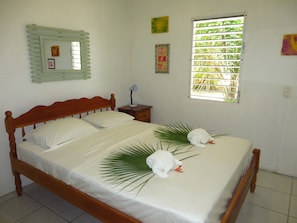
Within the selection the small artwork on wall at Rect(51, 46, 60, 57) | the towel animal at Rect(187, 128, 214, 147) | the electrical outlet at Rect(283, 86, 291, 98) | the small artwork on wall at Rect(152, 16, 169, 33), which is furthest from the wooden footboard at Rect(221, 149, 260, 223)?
the small artwork on wall at Rect(51, 46, 60, 57)

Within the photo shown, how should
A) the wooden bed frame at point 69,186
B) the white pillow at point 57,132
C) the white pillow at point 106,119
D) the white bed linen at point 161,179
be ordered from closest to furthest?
the white bed linen at point 161,179 → the wooden bed frame at point 69,186 → the white pillow at point 57,132 → the white pillow at point 106,119

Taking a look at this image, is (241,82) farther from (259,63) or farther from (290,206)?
(290,206)

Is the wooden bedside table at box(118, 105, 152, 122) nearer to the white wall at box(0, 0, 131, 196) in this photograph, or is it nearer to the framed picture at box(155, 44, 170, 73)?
the white wall at box(0, 0, 131, 196)

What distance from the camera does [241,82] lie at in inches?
124

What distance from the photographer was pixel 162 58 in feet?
→ 12.4

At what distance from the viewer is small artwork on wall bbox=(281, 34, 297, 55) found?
2734 millimetres

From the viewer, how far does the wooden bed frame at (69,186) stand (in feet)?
5.52

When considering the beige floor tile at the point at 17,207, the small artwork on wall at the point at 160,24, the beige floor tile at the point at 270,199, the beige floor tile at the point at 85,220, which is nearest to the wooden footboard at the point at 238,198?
the beige floor tile at the point at 270,199

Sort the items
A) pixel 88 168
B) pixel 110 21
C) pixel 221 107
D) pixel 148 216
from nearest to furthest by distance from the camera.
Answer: pixel 148 216
pixel 88 168
pixel 221 107
pixel 110 21

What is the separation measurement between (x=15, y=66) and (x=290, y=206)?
11.0ft

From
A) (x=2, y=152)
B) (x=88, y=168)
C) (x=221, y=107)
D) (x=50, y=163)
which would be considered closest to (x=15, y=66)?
(x=2, y=152)

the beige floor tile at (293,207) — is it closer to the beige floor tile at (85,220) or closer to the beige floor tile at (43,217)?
the beige floor tile at (85,220)

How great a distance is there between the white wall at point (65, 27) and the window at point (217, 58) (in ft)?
4.23

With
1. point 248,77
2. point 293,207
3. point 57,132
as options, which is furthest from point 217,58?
point 57,132
